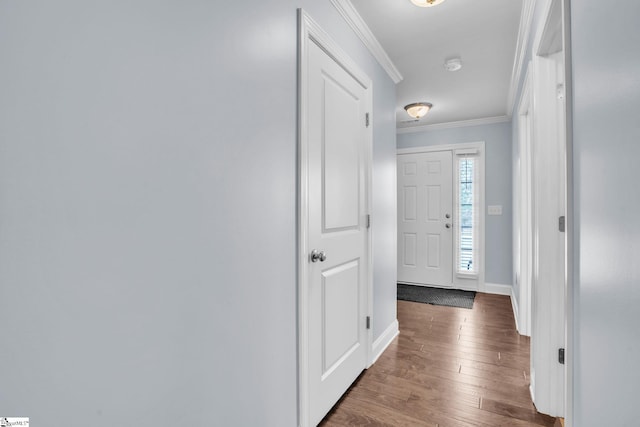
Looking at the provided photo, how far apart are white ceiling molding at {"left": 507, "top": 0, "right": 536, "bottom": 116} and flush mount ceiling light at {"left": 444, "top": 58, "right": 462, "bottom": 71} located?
431 millimetres

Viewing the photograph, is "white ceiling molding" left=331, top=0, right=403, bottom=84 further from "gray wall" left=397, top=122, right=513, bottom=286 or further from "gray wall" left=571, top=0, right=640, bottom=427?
"gray wall" left=397, top=122, right=513, bottom=286

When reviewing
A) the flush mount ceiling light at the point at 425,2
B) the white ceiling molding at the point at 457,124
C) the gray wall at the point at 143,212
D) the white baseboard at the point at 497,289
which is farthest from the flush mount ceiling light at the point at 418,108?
the gray wall at the point at 143,212

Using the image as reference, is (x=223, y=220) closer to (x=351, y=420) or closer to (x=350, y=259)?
(x=350, y=259)

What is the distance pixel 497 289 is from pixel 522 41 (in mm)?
3313

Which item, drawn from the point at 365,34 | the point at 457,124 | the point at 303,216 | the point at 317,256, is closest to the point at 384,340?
the point at 317,256

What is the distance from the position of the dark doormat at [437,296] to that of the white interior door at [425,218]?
0.24 meters

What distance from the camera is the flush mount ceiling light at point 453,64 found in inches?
112

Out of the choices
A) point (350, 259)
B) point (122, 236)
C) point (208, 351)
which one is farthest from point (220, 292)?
point (350, 259)

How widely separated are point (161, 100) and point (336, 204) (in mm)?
1205

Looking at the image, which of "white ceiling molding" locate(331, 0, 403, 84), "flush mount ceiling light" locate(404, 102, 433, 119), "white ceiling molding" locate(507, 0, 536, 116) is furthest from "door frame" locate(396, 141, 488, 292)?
"white ceiling molding" locate(331, 0, 403, 84)

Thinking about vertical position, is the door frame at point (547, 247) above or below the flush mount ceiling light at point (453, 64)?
below

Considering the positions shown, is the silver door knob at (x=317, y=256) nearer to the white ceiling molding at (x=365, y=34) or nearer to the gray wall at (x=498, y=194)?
the white ceiling molding at (x=365, y=34)

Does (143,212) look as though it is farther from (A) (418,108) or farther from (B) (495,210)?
(B) (495,210)

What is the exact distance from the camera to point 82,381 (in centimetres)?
78
